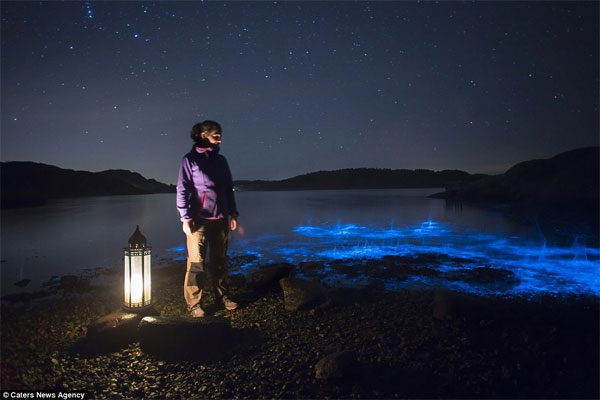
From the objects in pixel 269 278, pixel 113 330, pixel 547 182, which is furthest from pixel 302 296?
pixel 547 182

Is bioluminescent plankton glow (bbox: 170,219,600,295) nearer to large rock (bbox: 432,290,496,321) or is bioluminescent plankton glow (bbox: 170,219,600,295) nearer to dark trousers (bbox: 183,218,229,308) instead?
large rock (bbox: 432,290,496,321)

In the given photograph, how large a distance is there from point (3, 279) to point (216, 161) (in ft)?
33.4

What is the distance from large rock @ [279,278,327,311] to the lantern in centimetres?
251

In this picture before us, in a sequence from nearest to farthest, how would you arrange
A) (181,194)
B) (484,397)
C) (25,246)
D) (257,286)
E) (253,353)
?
(484,397) → (253,353) → (181,194) → (257,286) → (25,246)

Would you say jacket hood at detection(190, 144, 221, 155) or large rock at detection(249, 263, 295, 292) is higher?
jacket hood at detection(190, 144, 221, 155)

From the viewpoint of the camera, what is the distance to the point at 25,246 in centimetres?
1689

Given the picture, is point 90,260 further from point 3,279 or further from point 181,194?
point 181,194

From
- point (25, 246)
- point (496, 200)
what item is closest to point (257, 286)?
point (25, 246)

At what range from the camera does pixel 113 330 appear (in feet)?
15.5

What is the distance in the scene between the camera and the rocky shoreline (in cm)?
364

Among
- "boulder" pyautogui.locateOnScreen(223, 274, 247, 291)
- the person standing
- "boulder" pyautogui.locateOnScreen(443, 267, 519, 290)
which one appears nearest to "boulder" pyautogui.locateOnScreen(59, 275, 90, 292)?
"boulder" pyautogui.locateOnScreen(223, 274, 247, 291)

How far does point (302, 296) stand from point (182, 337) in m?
2.30

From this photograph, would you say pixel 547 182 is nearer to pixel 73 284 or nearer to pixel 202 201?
pixel 202 201

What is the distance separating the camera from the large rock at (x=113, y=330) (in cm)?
464
